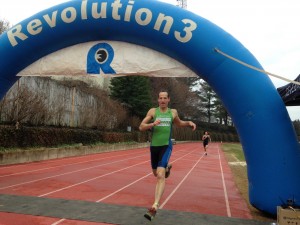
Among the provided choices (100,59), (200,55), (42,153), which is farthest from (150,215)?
(42,153)

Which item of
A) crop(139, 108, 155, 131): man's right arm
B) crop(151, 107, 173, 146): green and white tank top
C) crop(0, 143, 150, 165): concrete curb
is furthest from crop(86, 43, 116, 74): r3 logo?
crop(0, 143, 150, 165): concrete curb

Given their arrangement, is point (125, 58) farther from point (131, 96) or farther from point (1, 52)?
point (131, 96)

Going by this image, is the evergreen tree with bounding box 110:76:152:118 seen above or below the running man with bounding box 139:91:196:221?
above

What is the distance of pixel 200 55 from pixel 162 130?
169 cm

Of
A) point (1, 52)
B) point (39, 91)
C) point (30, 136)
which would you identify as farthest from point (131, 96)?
point (1, 52)

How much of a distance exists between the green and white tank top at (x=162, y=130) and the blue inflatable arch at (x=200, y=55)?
1319mm

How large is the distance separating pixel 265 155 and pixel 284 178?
0.45 metres

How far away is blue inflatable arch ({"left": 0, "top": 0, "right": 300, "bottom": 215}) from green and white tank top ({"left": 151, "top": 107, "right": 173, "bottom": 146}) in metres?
1.32

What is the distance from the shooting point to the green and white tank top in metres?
5.28

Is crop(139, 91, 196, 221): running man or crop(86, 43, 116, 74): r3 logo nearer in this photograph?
crop(139, 91, 196, 221): running man

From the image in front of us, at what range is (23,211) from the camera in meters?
5.64

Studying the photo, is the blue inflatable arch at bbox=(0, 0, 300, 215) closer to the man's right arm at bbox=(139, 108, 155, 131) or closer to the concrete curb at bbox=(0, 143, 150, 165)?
the man's right arm at bbox=(139, 108, 155, 131)

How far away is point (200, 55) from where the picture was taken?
241 inches

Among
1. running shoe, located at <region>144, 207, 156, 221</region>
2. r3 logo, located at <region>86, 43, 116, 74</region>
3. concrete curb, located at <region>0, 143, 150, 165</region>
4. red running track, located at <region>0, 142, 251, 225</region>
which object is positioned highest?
r3 logo, located at <region>86, 43, 116, 74</region>
